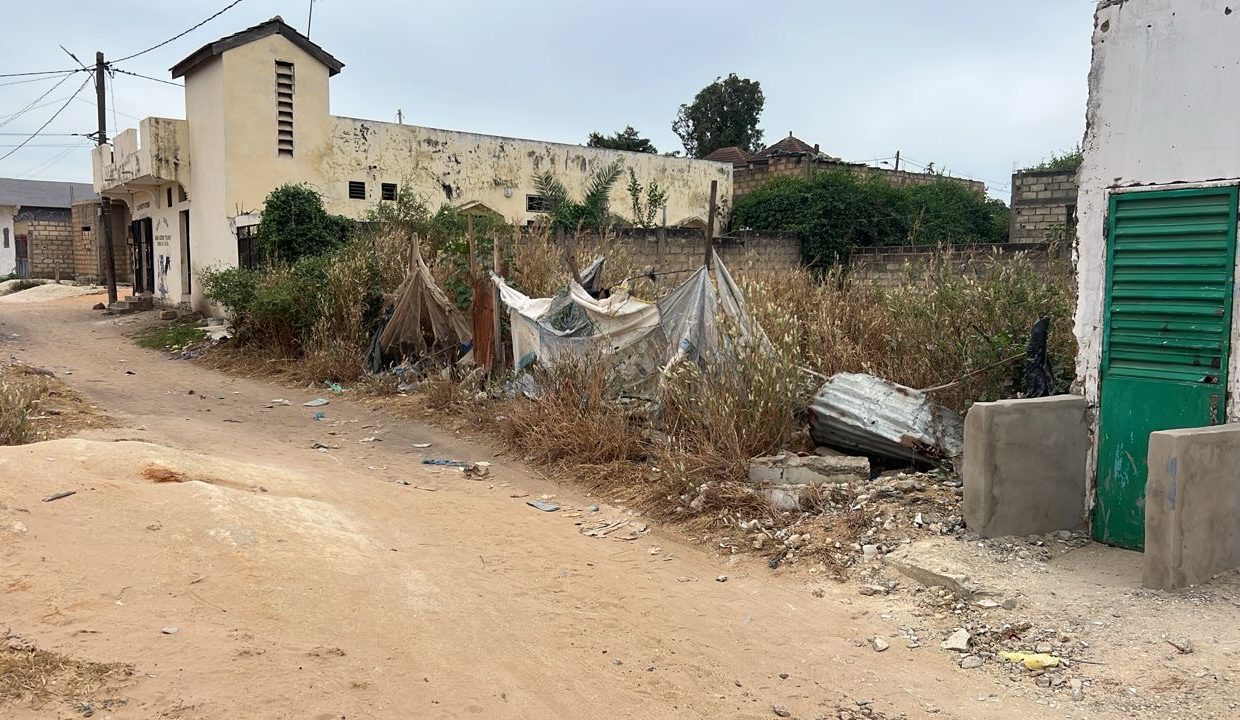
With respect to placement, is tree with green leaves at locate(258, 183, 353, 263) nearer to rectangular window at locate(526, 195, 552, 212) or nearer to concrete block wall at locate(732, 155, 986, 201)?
rectangular window at locate(526, 195, 552, 212)

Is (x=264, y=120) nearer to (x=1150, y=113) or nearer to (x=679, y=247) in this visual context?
(x=679, y=247)

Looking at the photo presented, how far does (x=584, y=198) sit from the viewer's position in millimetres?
24094

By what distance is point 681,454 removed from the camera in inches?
237

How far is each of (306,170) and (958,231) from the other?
713 inches

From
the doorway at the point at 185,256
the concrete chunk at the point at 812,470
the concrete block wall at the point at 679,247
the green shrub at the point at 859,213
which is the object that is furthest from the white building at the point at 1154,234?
the doorway at the point at 185,256

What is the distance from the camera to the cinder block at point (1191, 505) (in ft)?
12.0

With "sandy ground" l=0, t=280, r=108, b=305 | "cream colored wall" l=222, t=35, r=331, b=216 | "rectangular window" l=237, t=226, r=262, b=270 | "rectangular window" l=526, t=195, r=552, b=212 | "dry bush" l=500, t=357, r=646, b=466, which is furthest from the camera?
"sandy ground" l=0, t=280, r=108, b=305

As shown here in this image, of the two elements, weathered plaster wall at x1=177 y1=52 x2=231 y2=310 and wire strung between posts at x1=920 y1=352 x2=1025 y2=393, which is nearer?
wire strung between posts at x1=920 y1=352 x2=1025 y2=393

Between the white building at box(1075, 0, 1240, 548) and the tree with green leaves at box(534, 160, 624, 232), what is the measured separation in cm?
1607

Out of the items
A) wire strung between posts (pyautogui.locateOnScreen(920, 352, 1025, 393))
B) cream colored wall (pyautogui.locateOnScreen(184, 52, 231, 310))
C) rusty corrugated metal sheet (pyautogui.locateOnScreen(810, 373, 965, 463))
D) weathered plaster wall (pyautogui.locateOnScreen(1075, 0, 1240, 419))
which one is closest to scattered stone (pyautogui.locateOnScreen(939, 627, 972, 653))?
weathered plaster wall (pyautogui.locateOnScreen(1075, 0, 1240, 419))

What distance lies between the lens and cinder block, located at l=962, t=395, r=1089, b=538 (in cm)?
448

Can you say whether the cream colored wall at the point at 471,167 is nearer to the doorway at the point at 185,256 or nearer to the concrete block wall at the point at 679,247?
the doorway at the point at 185,256

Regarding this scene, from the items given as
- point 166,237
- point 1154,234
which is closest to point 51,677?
point 1154,234

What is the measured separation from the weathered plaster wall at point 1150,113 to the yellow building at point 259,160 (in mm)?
10944
